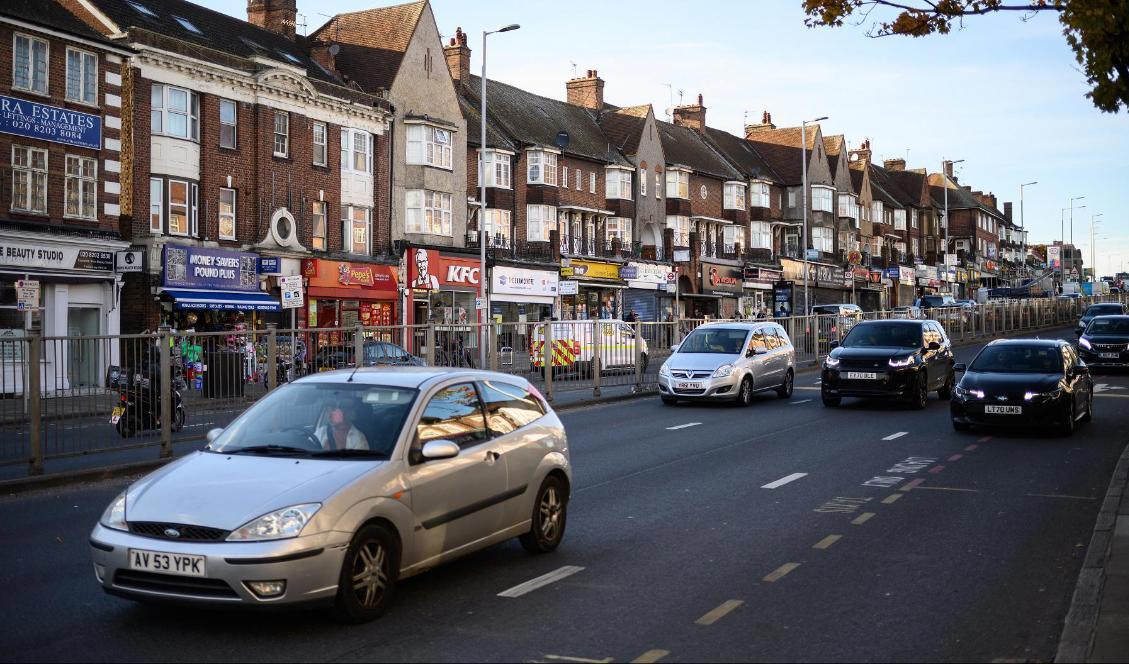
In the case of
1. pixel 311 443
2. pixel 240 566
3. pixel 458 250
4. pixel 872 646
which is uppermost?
pixel 458 250

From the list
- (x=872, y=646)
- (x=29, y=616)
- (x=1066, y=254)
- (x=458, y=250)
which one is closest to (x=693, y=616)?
(x=872, y=646)

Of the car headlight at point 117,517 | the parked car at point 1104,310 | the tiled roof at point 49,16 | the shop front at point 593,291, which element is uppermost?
the tiled roof at point 49,16

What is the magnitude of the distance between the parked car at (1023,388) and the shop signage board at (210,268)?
23486 mm

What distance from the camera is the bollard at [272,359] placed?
15.2 meters

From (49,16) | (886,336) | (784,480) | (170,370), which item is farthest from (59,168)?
(784,480)

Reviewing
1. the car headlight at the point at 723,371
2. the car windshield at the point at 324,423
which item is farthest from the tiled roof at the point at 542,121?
the car windshield at the point at 324,423

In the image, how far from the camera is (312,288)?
3866 cm

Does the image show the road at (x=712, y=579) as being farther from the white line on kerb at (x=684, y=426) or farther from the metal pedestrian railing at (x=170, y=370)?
the white line on kerb at (x=684, y=426)

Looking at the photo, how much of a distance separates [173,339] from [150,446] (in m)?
1.38

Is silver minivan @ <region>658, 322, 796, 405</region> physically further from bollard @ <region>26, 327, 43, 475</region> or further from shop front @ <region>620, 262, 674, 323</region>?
shop front @ <region>620, 262, 674, 323</region>

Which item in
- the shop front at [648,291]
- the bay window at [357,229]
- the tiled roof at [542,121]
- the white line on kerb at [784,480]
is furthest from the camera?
the shop front at [648,291]

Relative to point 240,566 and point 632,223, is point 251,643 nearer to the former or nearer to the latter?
point 240,566

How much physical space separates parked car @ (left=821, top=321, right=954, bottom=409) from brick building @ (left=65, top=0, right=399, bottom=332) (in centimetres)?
1992

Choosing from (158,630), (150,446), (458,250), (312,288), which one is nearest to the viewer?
(158,630)
